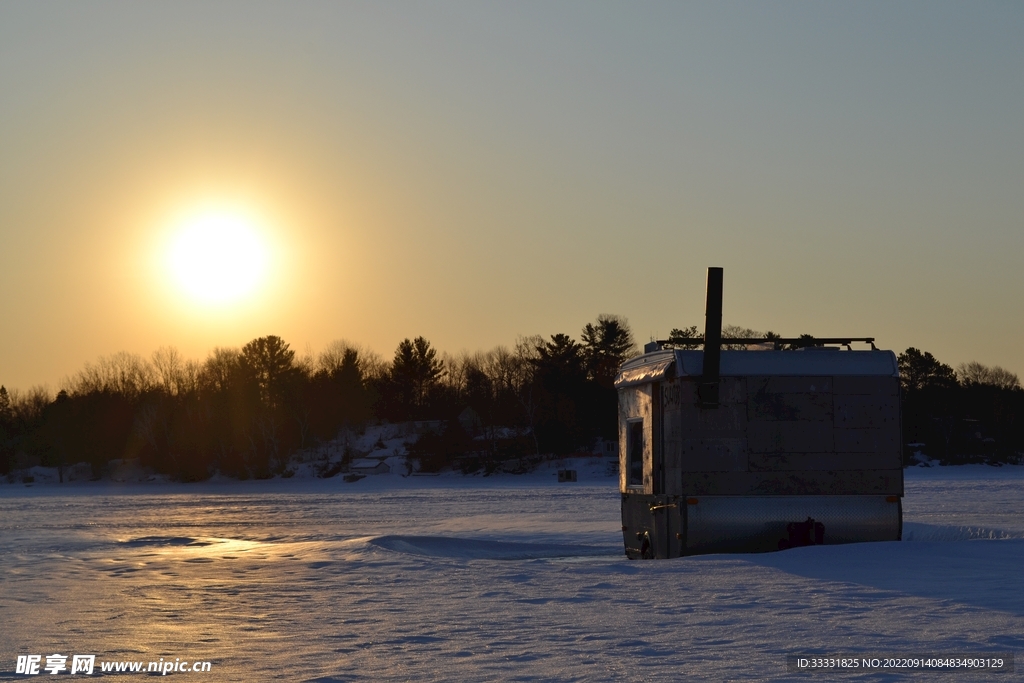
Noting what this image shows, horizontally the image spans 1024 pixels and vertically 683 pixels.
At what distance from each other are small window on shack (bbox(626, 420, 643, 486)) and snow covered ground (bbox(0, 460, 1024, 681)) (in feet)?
5.14

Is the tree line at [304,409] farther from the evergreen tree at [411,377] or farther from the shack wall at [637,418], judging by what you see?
the shack wall at [637,418]

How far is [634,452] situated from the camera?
53.7ft

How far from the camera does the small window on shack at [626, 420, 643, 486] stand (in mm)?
16188

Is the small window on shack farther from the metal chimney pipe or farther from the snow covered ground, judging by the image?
the metal chimney pipe

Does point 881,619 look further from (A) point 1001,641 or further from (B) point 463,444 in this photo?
(B) point 463,444

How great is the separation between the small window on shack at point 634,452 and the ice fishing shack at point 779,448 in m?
1.63

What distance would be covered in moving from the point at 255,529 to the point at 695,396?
16.3m

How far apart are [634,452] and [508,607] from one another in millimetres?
5781

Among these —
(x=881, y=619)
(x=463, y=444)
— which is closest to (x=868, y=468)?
(x=881, y=619)

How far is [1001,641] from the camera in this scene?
809 centimetres

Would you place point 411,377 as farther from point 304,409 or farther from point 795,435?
point 795,435

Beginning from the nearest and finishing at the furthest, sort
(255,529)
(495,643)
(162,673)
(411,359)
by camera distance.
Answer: (162,673), (495,643), (255,529), (411,359)

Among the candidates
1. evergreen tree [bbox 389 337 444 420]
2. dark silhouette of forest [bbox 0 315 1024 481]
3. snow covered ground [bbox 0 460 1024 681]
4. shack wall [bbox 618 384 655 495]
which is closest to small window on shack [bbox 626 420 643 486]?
shack wall [bbox 618 384 655 495]

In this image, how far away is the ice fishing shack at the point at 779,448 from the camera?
14180 mm
